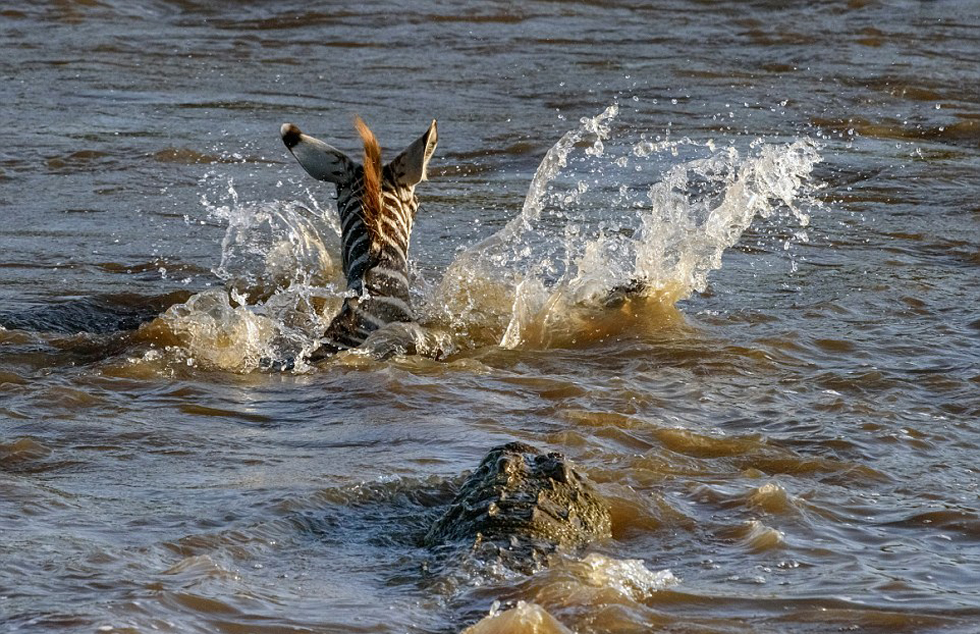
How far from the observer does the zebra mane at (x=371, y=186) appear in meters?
6.26

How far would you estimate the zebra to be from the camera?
247 inches

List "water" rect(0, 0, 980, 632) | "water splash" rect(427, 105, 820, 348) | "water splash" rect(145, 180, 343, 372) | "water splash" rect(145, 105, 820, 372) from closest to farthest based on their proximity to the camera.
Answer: "water" rect(0, 0, 980, 632) < "water splash" rect(145, 180, 343, 372) < "water splash" rect(145, 105, 820, 372) < "water splash" rect(427, 105, 820, 348)

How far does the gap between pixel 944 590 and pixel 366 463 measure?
183cm

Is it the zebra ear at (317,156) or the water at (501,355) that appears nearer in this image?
the water at (501,355)

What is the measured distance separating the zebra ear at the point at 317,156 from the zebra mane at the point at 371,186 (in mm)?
195

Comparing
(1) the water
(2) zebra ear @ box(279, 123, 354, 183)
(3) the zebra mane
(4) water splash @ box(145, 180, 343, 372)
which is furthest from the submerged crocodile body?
(2) zebra ear @ box(279, 123, 354, 183)

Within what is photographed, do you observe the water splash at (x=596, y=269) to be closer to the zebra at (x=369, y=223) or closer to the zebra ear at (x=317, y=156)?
the zebra at (x=369, y=223)

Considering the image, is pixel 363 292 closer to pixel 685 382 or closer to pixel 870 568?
pixel 685 382

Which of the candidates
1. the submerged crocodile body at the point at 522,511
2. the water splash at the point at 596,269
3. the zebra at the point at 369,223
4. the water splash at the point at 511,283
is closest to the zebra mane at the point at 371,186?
the zebra at the point at 369,223

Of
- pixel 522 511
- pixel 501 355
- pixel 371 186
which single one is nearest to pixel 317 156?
pixel 371 186

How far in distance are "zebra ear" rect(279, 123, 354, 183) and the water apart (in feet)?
1.92

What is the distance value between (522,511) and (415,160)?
2682 mm

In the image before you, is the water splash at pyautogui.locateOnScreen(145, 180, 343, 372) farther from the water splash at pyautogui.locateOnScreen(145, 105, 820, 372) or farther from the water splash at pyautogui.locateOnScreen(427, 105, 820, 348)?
the water splash at pyautogui.locateOnScreen(427, 105, 820, 348)

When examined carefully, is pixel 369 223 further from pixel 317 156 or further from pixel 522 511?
pixel 522 511
